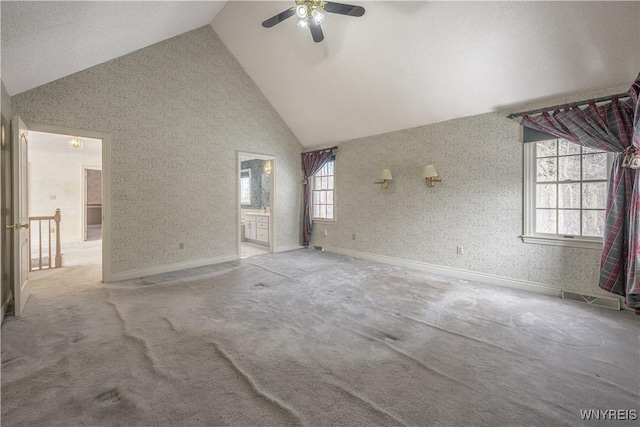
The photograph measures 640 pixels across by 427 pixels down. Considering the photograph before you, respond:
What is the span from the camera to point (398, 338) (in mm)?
2352

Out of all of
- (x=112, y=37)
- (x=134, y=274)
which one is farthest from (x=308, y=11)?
(x=134, y=274)

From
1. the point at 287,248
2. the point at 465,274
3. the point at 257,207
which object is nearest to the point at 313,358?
the point at 465,274

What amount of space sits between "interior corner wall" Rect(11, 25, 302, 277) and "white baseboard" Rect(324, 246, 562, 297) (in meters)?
2.64

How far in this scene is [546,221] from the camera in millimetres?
3580

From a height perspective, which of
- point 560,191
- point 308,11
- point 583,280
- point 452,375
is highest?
point 308,11

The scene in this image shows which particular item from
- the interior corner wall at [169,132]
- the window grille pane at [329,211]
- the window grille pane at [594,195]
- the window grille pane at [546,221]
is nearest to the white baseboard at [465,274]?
the window grille pane at [546,221]

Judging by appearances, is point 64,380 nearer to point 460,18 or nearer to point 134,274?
point 134,274

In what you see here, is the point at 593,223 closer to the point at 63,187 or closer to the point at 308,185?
the point at 308,185

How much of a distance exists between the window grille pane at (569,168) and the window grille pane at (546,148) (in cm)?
13

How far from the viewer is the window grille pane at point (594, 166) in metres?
3.20

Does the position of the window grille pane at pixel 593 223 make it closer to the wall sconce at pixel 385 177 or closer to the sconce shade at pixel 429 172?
the sconce shade at pixel 429 172

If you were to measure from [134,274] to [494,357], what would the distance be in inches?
175

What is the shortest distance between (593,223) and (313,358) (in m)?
3.56

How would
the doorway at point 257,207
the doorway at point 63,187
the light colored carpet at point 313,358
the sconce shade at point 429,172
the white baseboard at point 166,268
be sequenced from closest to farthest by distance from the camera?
the light colored carpet at point 313,358, the white baseboard at point 166,268, the sconce shade at point 429,172, the doorway at point 257,207, the doorway at point 63,187
